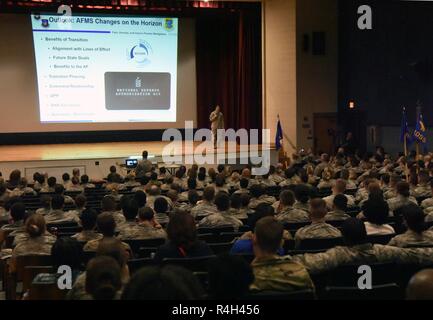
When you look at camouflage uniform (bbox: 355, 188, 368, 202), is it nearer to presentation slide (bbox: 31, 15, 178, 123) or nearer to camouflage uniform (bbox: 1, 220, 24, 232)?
camouflage uniform (bbox: 1, 220, 24, 232)

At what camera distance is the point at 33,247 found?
17.7 ft

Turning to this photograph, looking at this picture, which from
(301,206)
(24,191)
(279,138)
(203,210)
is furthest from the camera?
(279,138)

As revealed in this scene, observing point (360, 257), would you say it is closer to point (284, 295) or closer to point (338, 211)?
point (284, 295)

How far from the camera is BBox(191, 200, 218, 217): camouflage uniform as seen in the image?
767 centimetres

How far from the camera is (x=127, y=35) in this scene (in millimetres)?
19609

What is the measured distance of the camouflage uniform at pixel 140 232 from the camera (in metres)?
5.91

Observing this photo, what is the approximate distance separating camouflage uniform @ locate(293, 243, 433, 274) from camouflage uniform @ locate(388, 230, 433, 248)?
1.47 ft

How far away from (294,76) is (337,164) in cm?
636

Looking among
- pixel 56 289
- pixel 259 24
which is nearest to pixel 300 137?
pixel 259 24

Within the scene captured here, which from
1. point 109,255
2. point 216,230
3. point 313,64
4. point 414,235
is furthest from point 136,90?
point 109,255

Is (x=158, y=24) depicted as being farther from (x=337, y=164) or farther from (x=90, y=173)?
(x=337, y=164)

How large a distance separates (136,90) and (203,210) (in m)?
13.1

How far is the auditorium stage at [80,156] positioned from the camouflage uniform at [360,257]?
1221 centimetres

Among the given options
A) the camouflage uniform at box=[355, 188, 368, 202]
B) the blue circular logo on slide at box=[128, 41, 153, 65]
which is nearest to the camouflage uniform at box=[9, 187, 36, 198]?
the camouflage uniform at box=[355, 188, 368, 202]
